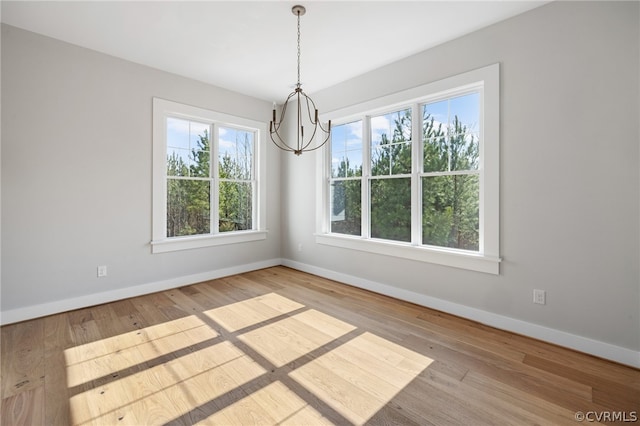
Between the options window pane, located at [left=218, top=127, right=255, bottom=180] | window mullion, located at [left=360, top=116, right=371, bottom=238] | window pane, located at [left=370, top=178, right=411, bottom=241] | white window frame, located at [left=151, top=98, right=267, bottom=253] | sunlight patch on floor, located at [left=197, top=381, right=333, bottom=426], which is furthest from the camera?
window pane, located at [left=218, top=127, right=255, bottom=180]

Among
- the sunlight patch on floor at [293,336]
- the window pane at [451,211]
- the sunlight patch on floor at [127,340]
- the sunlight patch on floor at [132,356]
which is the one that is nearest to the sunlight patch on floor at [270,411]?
the sunlight patch on floor at [293,336]

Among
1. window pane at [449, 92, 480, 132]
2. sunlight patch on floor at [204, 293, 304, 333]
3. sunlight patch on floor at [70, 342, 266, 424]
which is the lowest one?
sunlight patch on floor at [70, 342, 266, 424]

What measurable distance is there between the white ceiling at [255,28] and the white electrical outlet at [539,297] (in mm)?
2482

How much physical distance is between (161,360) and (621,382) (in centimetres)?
324

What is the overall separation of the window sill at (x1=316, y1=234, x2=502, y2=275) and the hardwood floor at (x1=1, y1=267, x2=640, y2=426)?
559 millimetres

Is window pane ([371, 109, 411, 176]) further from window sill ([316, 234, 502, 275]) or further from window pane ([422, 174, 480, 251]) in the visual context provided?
window sill ([316, 234, 502, 275])

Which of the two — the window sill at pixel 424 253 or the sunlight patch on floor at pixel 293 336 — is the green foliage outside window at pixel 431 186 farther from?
the sunlight patch on floor at pixel 293 336

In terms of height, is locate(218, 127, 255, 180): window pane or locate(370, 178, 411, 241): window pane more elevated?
locate(218, 127, 255, 180): window pane

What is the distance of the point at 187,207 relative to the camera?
4141 mm

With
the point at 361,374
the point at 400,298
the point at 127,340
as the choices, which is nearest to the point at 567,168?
the point at 400,298

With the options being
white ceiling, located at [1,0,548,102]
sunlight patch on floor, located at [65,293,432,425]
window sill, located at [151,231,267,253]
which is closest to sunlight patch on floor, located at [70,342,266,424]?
sunlight patch on floor, located at [65,293,432,425]

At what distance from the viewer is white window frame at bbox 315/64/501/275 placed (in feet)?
9.15

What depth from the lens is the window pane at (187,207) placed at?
3.99 metres

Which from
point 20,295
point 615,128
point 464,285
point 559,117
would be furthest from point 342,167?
point 20,295
